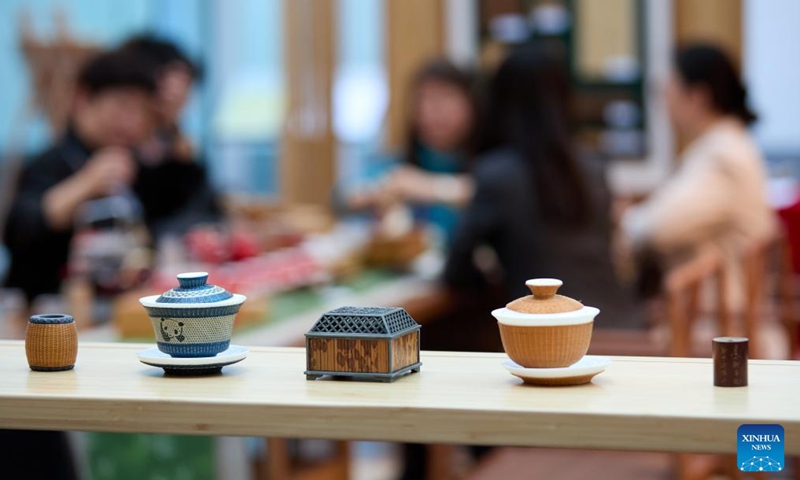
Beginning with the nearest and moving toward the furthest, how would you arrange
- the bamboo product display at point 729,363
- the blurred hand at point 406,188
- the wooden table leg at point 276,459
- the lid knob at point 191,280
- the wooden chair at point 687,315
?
1. the bamboo product display at point 729,363
2. the lid knob at point 191,280
3. the wooden chair at point 687,315
4. the wooden table leg at point 276,459
5. the blurred hand at point 406,188

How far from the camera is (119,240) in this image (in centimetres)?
327

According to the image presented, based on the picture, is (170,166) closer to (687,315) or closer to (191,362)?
(687,315)

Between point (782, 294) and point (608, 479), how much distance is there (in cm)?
128

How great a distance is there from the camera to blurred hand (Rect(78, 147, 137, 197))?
3408mm

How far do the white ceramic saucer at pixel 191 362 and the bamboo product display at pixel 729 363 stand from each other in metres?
0.47

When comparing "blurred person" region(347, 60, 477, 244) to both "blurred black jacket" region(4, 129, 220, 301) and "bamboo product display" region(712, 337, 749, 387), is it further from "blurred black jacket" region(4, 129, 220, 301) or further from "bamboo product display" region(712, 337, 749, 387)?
"bamboo product display" region(712, 337, 749, 387)

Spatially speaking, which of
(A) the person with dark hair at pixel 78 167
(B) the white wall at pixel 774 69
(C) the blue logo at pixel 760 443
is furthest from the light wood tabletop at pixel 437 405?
(B) the white wall at pixel 774 69

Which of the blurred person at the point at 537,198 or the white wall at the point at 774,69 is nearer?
the blurred person at the point at 537,198

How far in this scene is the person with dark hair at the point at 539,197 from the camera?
3336mm

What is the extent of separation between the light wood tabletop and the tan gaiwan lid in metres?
0.07

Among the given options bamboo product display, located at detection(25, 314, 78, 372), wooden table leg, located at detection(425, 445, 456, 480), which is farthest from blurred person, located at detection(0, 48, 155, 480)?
bamboo product display, located at detection(25, 314, 78, 372)

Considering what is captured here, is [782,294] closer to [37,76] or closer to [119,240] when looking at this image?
[119,240]

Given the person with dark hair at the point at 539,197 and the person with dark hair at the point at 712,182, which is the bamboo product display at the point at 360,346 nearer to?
the person with dark hair at the point at 539,197

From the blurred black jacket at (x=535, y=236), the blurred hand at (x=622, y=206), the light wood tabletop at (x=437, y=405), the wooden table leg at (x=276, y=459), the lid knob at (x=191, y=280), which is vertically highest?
the lid knob at (x=191, y=280)
